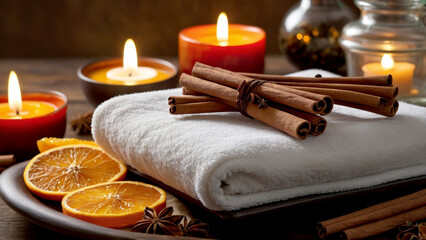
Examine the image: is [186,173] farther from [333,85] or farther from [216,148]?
[333,85]

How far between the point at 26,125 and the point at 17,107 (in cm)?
6

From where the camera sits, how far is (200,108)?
82 cm

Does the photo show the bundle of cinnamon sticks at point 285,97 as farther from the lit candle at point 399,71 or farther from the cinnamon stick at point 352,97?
the lit candle at point 399,71

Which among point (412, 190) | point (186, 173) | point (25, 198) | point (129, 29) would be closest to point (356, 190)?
point (412, 190)

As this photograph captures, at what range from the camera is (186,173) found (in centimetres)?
71

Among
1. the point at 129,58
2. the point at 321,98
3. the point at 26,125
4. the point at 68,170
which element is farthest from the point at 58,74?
the point at 321,98

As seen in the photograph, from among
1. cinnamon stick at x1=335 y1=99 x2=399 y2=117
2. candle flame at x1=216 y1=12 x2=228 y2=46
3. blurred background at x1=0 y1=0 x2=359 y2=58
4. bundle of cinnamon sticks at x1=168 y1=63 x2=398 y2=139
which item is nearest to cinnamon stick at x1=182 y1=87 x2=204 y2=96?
bundle of cinnamon sticks at x1=168 y1=63 x2=398 y2=139

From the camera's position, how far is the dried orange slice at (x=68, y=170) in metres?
0.81

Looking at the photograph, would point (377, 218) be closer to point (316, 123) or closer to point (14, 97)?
point (316, 123)

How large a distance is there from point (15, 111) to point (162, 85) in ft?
0.81

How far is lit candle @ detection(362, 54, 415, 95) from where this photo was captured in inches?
42.4

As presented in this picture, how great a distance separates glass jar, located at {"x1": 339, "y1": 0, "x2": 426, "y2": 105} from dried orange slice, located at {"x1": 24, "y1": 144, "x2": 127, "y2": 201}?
502 mm

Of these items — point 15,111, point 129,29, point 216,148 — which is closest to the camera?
point 216,148

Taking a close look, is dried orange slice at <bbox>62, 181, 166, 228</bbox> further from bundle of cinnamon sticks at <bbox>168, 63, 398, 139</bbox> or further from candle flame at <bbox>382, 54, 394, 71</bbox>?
candle flame at <bbox>382, 54, 394, 71</bbox>
